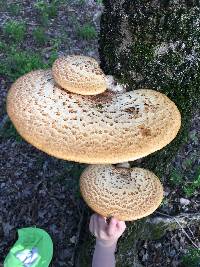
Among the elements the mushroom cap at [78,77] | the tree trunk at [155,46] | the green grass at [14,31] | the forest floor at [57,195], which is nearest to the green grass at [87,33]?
the green grass at [14,31]

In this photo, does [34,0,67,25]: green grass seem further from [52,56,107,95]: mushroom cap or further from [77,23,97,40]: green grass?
[52,56,107,95]: mushroom cap

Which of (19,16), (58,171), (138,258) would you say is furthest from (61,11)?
(138,258)

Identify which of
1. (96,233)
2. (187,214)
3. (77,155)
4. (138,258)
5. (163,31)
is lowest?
(138,258)

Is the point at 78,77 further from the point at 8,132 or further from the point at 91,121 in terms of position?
the point at 8,132

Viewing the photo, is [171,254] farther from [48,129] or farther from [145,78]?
[48,129]

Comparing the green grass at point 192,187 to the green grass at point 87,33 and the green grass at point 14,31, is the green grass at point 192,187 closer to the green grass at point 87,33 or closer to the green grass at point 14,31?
the green grass at point 87,33

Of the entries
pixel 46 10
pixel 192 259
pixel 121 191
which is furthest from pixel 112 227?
pixel 46 10
